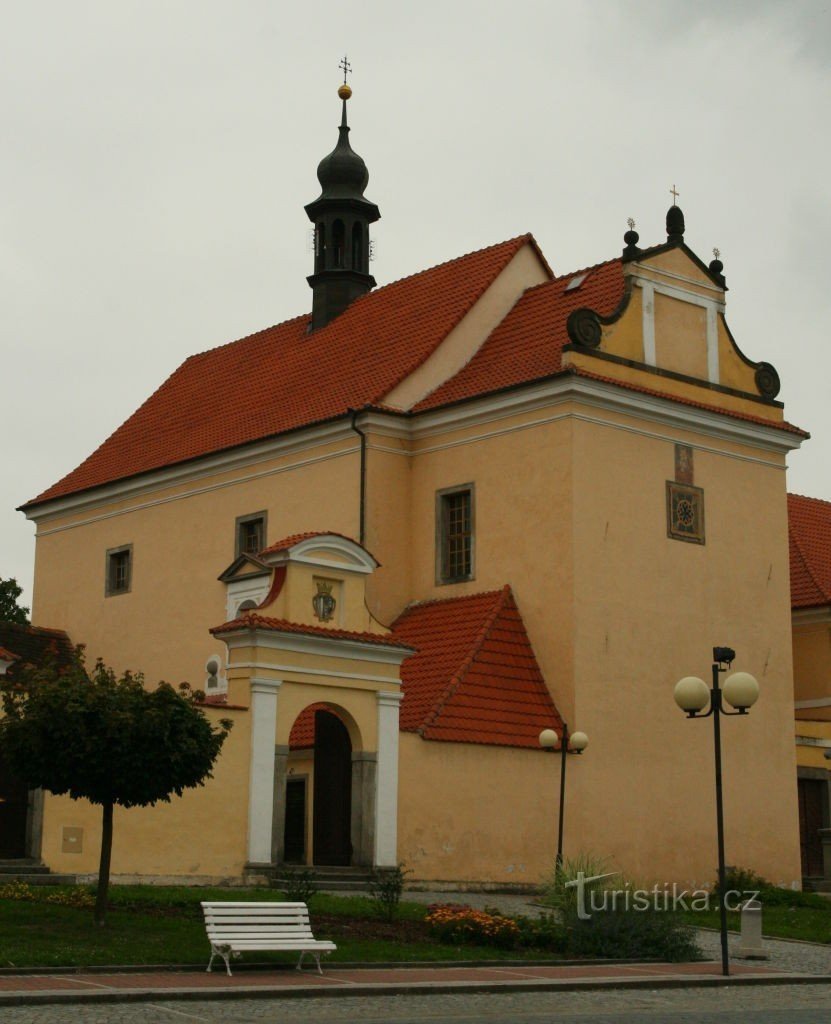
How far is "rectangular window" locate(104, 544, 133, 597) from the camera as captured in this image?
3922 centimetres

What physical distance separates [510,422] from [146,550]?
1066cm

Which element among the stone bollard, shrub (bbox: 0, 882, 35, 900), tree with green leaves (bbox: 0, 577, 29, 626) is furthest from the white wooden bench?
tree with green leaves (bbox: 0, 577, 29, 626)

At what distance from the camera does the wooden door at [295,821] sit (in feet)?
94.3

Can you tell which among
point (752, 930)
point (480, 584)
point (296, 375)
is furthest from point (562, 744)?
point (296, 375)

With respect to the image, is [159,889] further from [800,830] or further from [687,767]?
[800,830]

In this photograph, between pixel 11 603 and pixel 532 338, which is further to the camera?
pixel 11 603

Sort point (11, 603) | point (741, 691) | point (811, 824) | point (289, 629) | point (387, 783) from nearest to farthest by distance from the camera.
→ point (741, 691), point (289, 629), point (387, 783), point (811, 824), point (11, 603)

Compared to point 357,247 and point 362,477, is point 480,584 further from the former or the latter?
point 357,247

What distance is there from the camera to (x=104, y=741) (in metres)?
18.7

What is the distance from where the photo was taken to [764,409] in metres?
34.8

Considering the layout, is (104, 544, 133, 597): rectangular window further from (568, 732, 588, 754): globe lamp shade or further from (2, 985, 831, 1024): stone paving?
(2, 985, 831, 1024): stone paving

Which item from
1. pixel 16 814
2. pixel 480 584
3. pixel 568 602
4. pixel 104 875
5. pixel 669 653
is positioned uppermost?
pixel 480 584

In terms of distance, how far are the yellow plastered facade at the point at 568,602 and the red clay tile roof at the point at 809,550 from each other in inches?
221

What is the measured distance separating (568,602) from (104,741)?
12.9 meters
